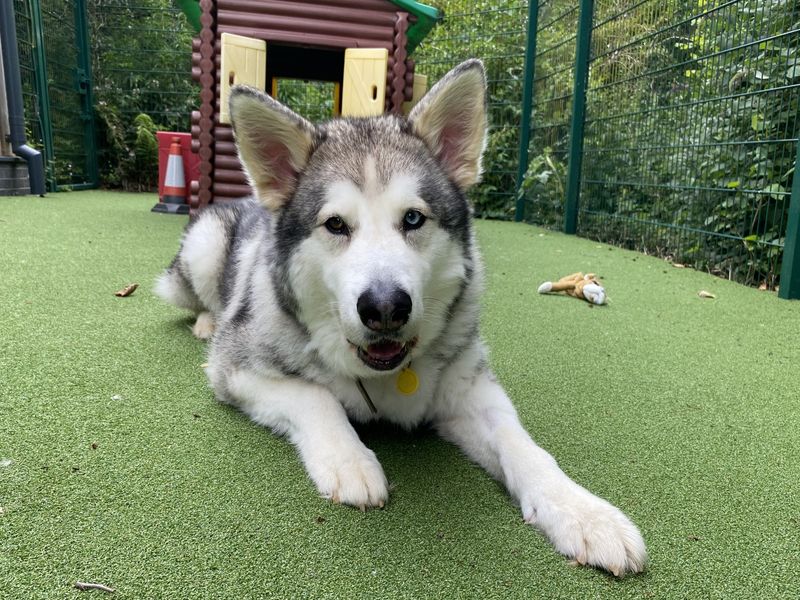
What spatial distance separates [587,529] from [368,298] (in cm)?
77

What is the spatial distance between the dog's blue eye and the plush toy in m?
2.55

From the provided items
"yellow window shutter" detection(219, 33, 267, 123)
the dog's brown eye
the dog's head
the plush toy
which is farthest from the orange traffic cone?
the dog's brown eye

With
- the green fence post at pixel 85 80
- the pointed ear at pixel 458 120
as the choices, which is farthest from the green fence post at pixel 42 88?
the pointed ear at pixel 458 120

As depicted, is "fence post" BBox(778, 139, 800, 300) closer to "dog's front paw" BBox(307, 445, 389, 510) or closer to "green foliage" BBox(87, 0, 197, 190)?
"dog's front paw" BBox(307, 445, 389, 510)

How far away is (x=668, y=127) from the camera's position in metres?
5.92

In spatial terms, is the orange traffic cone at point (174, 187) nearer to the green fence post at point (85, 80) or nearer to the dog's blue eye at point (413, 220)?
the green fence post at point (85, 80)

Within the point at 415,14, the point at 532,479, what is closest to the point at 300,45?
the point at 415,14

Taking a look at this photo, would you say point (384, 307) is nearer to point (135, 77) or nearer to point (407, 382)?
point (407, 382)

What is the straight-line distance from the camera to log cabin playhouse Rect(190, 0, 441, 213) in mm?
5703

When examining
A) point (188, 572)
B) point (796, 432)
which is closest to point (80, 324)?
point (188, 572)

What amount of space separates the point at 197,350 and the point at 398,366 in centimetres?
135

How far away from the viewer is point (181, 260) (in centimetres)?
323

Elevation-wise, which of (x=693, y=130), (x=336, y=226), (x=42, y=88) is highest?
(x=42, y=88)

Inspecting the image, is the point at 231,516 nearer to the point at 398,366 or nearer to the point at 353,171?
the point at 398,366
